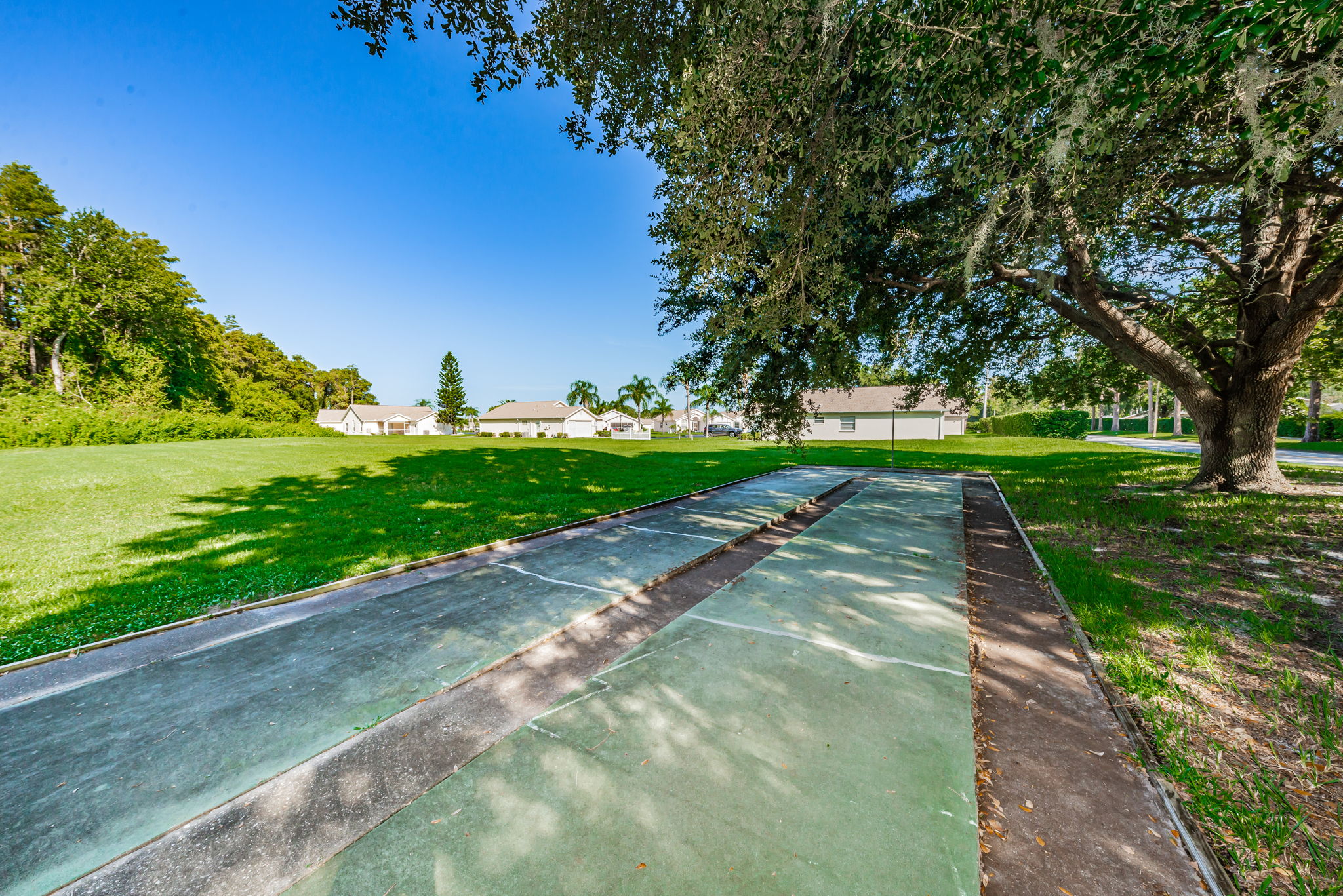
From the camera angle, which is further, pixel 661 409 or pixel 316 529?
pixel 661 409

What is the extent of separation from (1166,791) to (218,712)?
4738 mm

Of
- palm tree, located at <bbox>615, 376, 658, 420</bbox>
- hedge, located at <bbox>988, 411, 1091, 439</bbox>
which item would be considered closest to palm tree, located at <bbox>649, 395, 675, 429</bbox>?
palm tree, located at <bbox>615, 376, 658, 420</bbox>

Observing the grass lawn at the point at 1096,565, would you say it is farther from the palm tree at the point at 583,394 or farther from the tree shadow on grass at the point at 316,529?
the palm tree at the point at 583,394

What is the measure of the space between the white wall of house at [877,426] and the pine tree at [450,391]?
167 ft

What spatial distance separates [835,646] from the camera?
3.13 meters

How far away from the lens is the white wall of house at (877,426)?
31.4 m

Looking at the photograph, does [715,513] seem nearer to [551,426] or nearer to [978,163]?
Answer: [978,163]

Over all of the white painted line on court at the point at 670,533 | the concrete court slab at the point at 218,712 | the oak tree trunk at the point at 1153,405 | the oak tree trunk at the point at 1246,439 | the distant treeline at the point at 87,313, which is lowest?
the concrete court slab at the point at 218,712

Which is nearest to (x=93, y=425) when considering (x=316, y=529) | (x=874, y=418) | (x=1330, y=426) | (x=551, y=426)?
(x=316, y=529)

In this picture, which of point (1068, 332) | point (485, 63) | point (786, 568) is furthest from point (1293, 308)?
point (485, 63)

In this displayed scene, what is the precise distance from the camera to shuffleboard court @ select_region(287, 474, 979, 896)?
1.54m

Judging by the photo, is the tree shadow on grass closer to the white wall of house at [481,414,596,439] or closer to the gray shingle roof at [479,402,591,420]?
the white wall of house at [481,414,596,439]

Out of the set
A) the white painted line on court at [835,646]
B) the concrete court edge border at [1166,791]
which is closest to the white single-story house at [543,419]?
the white painted line on court at [835,646]

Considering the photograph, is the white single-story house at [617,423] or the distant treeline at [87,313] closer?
the distant treeline at [87,313]
